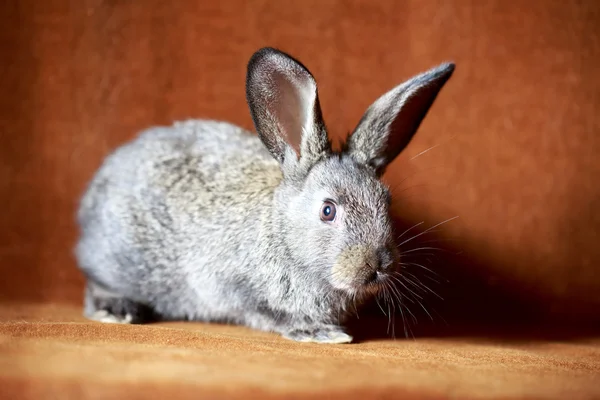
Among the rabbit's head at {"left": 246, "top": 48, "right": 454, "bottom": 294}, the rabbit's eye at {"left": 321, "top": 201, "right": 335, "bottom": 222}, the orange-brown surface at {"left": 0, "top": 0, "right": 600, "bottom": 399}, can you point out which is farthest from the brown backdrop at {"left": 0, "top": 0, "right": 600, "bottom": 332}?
the rabbit's eye at {"left": 321, "top": 201, "right": 335, "bottom": 222}

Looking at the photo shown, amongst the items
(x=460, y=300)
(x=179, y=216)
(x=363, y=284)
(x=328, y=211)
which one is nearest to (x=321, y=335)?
(x=363, y=284)

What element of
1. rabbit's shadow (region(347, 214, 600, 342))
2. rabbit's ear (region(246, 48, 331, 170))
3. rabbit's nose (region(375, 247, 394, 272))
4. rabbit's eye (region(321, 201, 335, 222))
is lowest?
rabbit's shadow (region(347, 214, 600, 342))

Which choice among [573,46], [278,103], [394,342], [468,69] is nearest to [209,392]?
[394,342]

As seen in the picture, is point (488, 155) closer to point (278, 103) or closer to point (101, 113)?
point (278, 103)

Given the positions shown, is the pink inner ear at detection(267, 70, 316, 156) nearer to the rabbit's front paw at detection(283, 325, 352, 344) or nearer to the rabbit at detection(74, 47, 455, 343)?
the rabbit at detection(74, 47, 455, 343)

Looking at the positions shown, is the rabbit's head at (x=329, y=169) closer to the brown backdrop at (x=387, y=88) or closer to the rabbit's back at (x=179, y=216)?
the rabbit's back at (x=179, y=216)

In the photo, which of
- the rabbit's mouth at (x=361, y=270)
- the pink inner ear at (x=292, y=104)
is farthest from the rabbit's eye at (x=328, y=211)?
the pink inner ear at (x=292, y=104)

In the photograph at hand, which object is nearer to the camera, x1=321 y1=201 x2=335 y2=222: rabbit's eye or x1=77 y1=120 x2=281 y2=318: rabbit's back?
x1=321 y1=201 x2=335 y2=222: rabbit's eye

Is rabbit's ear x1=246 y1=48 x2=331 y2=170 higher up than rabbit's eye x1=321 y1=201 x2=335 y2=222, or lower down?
higher up
